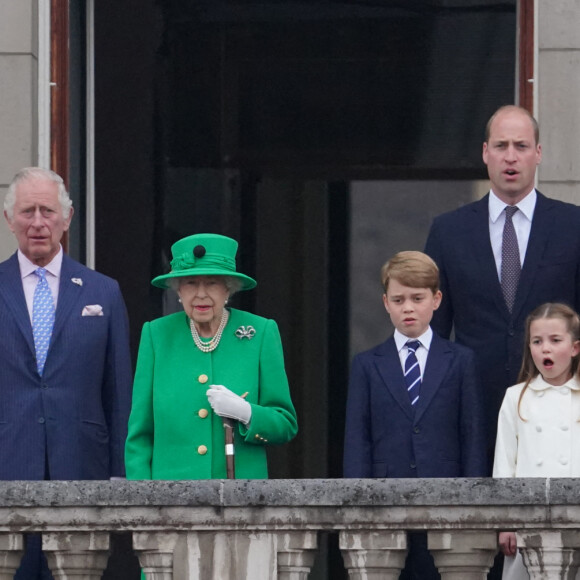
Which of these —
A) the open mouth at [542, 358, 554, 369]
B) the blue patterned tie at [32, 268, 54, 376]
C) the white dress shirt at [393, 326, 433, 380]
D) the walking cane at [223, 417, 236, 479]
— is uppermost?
the blue patterned tie at [32, 268, 54, 376]

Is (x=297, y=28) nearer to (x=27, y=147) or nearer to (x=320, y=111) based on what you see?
(x=320, y=111)

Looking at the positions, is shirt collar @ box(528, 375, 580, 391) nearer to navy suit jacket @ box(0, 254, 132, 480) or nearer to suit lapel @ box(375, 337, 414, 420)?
suit lapel @ box(375, 337, 414, 420)

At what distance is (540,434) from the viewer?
20.4 ft

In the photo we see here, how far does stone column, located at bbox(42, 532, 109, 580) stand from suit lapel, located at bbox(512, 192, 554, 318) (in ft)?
6.32

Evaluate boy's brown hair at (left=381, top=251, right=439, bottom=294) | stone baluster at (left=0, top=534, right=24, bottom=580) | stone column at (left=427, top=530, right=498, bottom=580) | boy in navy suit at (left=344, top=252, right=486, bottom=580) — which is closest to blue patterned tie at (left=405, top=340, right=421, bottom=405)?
boy in navy suit at (left=344, top=252, right=486, bottom=580)

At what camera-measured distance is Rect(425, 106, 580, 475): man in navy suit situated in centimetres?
665

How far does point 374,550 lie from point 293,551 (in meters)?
0.25

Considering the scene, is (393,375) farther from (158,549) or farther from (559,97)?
(559,97)

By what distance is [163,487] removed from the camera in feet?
18.0

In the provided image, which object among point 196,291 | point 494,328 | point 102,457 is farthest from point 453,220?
point 102,457

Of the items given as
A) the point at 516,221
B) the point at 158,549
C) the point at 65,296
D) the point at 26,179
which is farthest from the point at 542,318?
the point at 26,179

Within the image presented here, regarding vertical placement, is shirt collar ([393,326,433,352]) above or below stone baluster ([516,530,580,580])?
above

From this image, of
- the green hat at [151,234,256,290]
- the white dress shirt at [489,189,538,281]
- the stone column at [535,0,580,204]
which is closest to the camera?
the green hat at [151,234,256,290]

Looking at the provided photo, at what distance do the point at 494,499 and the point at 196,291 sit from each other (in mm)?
1397
